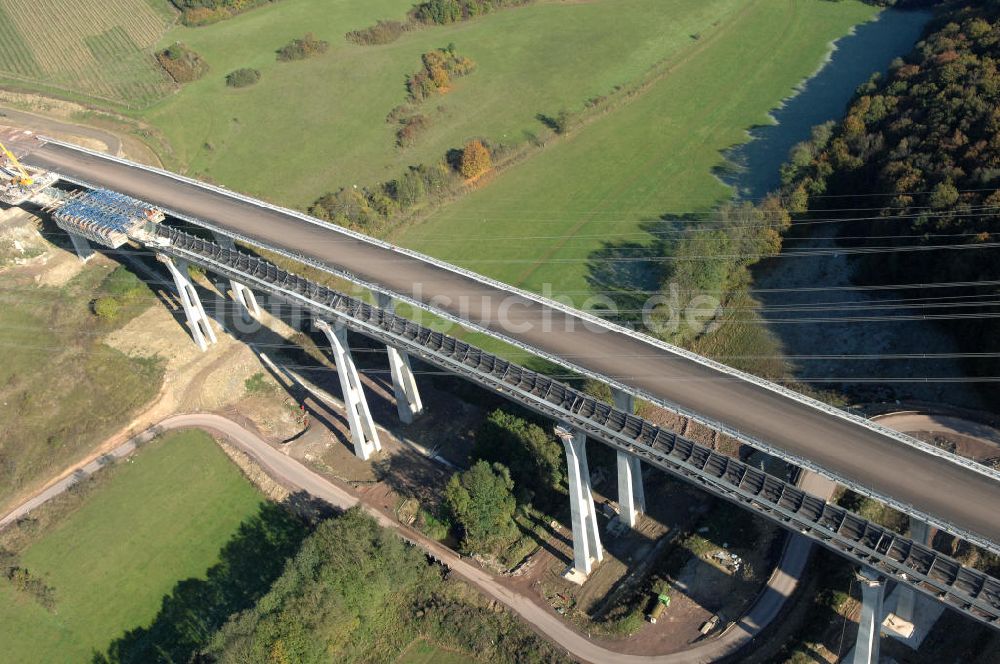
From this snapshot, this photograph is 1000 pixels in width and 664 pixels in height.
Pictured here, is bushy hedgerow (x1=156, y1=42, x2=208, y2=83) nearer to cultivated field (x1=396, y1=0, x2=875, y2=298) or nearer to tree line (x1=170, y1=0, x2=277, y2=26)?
tree line (x1=170, y1=0, x2=277, y2=26)

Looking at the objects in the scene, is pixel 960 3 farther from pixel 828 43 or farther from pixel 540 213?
pixel 540 213

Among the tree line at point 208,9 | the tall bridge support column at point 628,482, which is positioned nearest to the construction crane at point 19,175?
the tree line at point 208,9

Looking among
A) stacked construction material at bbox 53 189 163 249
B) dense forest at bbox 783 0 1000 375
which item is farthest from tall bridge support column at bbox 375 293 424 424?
dense forest at bbox 783 0 1000 375

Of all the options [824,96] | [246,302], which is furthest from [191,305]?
[824,96]

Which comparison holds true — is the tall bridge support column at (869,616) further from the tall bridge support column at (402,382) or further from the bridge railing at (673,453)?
the tall bridge support column at (402,382)

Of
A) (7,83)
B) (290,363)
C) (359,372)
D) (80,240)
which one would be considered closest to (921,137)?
(359,372)
